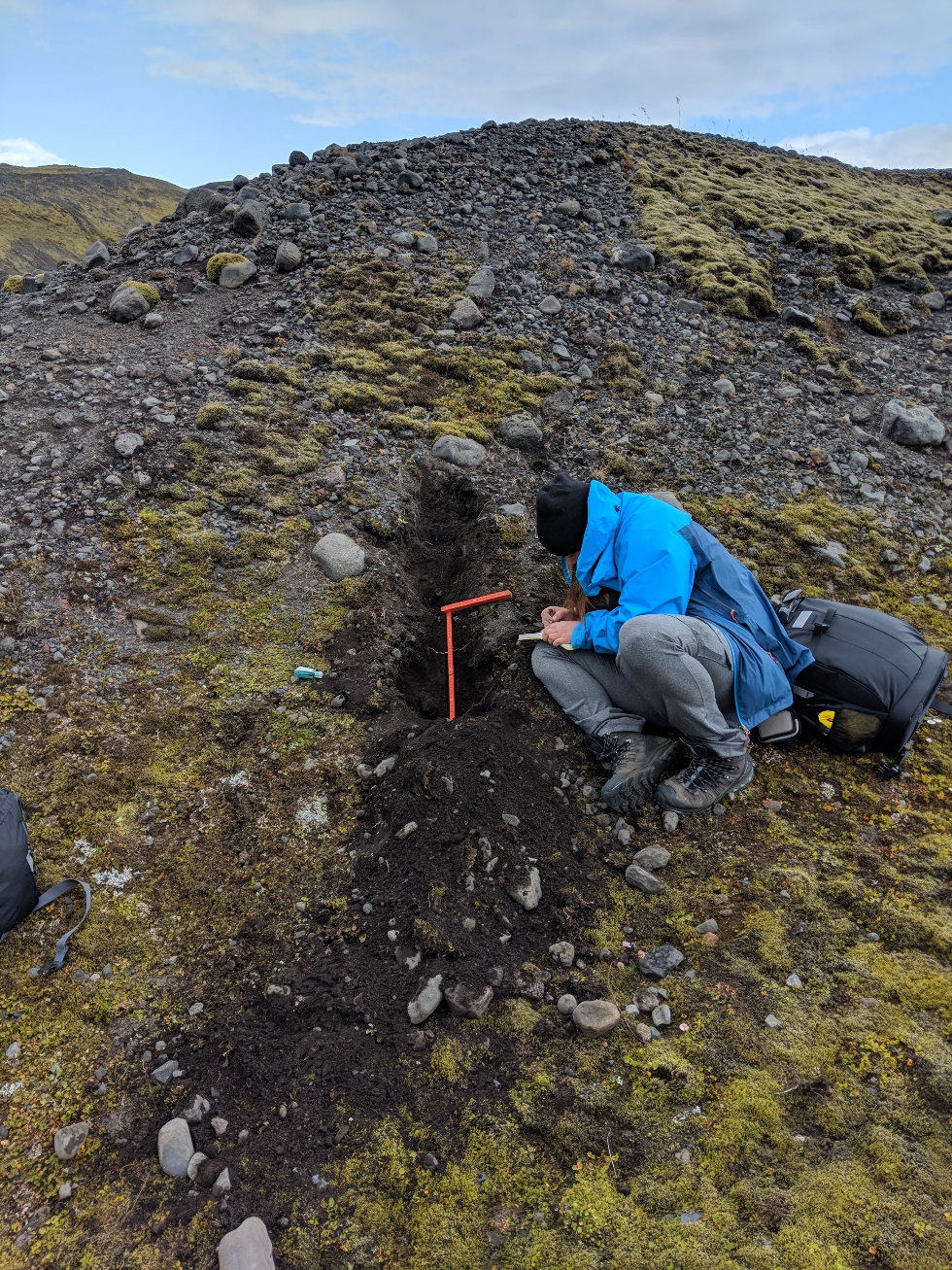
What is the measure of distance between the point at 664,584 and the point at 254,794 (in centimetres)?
346

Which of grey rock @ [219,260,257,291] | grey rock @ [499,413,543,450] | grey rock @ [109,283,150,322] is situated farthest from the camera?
grey rock @ [219,260,257,291]

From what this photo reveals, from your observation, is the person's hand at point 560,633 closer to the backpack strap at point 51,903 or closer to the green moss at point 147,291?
the backpack strap at point 51,903

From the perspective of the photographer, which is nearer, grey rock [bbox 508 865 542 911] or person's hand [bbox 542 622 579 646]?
grey rock [bbox 508 865 542 911]

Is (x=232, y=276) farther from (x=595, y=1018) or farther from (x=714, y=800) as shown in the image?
(x=595, y=1018)

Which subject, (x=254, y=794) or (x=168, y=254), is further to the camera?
(x=168, y=254)

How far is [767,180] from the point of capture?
15.7m

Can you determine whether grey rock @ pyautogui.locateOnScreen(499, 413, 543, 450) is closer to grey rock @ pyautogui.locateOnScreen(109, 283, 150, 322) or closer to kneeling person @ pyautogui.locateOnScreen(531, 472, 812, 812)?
kneeling person @ pyautogui.locateOnScreen(531, 472, 812, 812)

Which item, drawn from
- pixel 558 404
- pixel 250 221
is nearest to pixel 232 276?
pixel 250 221

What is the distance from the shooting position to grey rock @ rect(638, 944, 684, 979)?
4.21 metres

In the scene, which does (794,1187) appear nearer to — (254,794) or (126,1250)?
(126,1250)

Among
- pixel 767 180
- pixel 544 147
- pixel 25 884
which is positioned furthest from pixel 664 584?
pixel 767 180

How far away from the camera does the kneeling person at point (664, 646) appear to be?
493 centimetres

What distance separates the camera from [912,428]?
30.7 ft

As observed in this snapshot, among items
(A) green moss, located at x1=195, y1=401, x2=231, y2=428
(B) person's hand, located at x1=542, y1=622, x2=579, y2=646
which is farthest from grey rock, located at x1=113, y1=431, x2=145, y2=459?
(B) person's hand, located at x1=542, y1=622, x2=579, y2=646
